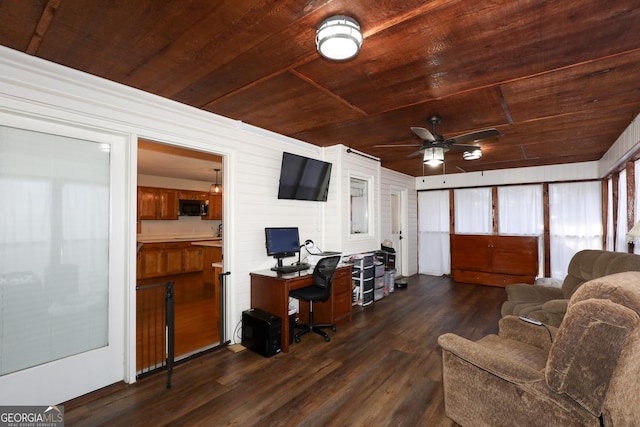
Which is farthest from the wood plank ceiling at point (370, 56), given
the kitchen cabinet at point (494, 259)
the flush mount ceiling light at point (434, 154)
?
the kitchen cabinet at point (494, 259)

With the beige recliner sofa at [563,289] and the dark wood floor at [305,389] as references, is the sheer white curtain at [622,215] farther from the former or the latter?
the dark wood floor at [305,389]

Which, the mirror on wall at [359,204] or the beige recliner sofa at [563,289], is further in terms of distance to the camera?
the mirror on wall at [359,204]

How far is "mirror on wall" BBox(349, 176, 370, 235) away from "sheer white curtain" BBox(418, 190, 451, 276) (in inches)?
115

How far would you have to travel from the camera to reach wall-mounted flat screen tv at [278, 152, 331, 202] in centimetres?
394

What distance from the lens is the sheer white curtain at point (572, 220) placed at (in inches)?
224

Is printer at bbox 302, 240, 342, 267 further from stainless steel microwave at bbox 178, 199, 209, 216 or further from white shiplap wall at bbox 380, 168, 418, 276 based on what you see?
stainless steel microwave at bbox 178, 199, 209, 216

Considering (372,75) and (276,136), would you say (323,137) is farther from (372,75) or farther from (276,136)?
(372,75)

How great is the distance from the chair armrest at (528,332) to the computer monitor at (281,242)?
95.3 inches

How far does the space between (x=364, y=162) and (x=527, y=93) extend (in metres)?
2.70

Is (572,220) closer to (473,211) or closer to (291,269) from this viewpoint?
(473,211)

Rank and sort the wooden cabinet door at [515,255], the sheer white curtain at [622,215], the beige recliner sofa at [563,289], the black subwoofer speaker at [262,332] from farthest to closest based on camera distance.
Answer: the wooden cabinet door at [515,255]
the sheer white curtain at [622,215]
the black subwoofer speaker at [262,332]
the beige recliner sofa at [563,289]

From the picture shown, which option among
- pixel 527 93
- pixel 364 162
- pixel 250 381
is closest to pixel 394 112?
pixel 527 93

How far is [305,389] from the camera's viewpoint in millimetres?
2547

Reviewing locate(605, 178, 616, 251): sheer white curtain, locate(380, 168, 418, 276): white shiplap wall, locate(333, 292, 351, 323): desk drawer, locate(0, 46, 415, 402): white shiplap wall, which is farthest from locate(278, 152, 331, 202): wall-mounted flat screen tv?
locate(605, 178, 616, 251): sheer white curtain
